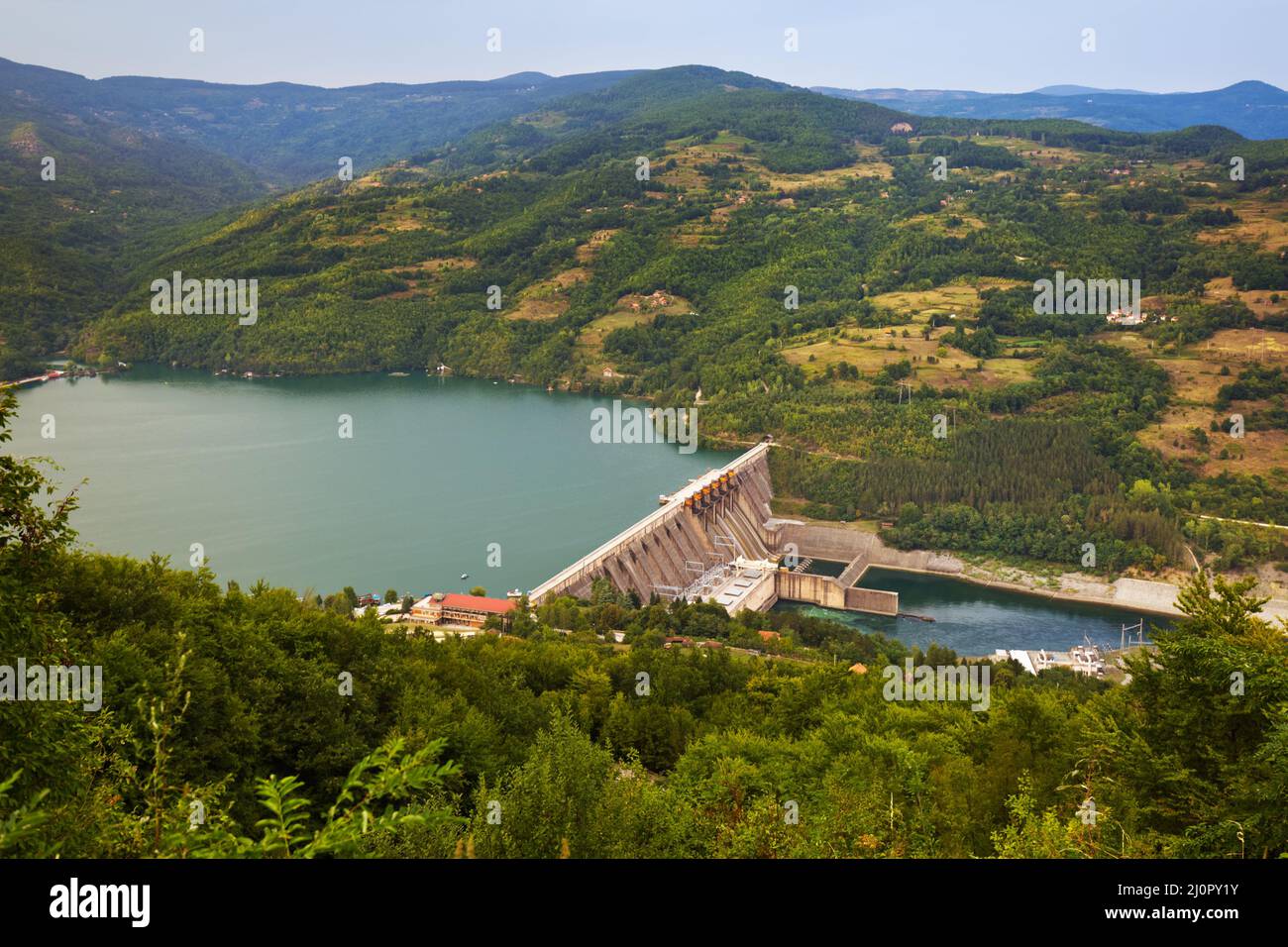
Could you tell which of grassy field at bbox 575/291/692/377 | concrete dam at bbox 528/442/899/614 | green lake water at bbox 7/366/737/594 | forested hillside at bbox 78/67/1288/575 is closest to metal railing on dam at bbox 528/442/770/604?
concrete dam at bbox 528/442/899/614

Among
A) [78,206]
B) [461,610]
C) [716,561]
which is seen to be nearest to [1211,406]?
[716,561]

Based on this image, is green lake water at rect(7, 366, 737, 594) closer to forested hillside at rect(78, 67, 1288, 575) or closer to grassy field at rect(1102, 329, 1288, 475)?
forested hillside at rect(78, 67, 1288, 575)

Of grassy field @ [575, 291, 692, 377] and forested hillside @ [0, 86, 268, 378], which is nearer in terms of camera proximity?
grassy field @ [575, 291, 692, 377]

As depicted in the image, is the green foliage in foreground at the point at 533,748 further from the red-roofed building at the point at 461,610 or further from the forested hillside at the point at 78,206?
the forested hillside at the point at 78,206

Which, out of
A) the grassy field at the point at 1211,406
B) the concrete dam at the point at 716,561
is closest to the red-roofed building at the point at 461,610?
the concrete dam at the point at 716,561

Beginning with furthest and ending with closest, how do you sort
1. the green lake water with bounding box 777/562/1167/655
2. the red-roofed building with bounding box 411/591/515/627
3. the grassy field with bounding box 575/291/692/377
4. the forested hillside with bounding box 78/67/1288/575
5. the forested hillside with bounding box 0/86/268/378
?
the forested hillside with bounding box 0/86/268/378 < the grassy field with bounding box 575/291/692/377 < the forested hillside with bounding box 78/67/1288/575 < the green lake water with bounding box 777/562/1167/655 < the red-roofed building with bounding box 411/591/515/627

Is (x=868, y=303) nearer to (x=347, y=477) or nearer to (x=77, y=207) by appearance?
(x=347, y=477)
